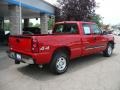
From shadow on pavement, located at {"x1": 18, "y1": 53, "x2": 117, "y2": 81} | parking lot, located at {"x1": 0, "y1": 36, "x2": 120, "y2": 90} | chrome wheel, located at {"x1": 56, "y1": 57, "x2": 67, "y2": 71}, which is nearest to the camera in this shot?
parking lot, located at {"x1": 0, "y1": 36, "x2": 120, "y2": 90}

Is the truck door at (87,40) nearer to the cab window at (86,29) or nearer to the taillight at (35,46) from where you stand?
the cab window at (86,29)

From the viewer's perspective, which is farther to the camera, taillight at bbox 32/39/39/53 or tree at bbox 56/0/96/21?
tree at bbox 56/0/96/21

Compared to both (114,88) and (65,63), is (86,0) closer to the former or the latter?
(65,63)

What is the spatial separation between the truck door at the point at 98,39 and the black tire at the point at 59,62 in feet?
7.17

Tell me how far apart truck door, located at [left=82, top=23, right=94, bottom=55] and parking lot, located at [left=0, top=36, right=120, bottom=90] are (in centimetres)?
63

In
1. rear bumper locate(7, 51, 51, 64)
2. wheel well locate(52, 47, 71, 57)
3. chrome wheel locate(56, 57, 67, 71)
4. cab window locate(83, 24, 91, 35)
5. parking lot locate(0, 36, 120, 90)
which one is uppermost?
cab window locate(83, 24, 91, 35)

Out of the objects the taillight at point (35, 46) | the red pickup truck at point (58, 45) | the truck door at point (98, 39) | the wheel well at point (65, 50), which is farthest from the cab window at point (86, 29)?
the taillight at point (35, 46)

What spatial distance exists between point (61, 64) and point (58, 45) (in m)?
0.73

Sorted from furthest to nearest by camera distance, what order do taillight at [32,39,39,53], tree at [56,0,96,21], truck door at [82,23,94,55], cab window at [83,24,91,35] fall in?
tree at [56,0,96,21] < cab window at [83,24,91,35] < truck door at [82,23,94,55] < taillight at [32,39,39,53]

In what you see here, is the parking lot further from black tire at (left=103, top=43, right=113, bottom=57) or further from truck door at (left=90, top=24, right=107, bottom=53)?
black tire at (left=103, top=43, right=113, bottom=57)

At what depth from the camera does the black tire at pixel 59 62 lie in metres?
6.21

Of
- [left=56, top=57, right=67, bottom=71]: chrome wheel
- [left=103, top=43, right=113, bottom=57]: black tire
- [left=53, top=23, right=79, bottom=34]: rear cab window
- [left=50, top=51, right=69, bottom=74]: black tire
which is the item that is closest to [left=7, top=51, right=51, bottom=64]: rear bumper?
[left=50, top=51, right=69, bottom=74]: black tire

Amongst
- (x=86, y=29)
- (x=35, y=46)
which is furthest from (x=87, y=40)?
(x=35, y=46)

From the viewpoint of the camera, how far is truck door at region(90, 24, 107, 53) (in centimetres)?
841
